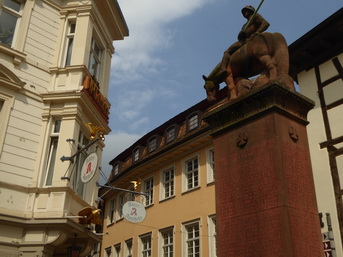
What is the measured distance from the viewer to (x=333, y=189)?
13852 mm

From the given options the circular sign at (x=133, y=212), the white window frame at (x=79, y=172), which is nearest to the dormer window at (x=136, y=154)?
the circular sign at (x=133, y=212)

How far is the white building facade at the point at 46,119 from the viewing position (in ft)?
38.4

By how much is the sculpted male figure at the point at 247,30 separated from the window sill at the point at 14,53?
777cm

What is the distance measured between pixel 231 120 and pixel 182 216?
1547 centimetres

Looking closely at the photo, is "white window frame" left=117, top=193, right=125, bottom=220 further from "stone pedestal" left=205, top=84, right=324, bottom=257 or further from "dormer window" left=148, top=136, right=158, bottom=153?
"stone pedestal" left=205, top=84, right=324, bottom=257

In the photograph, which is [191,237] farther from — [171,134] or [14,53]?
[14,53]

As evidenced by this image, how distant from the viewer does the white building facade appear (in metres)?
11.7

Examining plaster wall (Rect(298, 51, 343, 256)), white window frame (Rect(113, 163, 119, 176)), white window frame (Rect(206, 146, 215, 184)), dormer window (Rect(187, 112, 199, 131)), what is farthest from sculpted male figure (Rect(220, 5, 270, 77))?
white window frame (Rect(113, 163, 119, 176))

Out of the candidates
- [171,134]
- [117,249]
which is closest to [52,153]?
[171,134]

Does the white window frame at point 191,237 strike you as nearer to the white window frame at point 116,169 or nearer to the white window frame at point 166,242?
the white window frame at point 166,242

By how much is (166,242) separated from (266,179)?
17.8 metres

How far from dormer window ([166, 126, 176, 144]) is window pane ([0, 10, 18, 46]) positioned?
40.9ft

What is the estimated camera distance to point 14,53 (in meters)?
12.9

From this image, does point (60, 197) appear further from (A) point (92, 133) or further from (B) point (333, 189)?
(B) point (333, 189)
